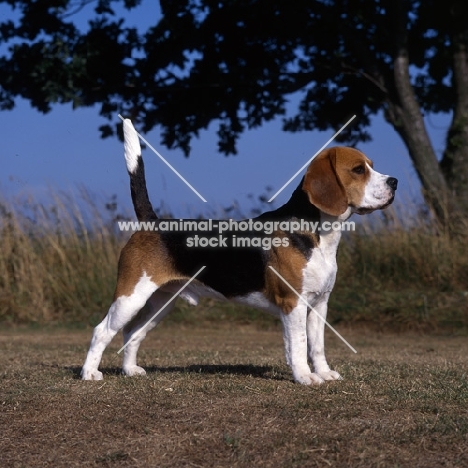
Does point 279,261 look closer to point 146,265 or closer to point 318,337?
point 318,337

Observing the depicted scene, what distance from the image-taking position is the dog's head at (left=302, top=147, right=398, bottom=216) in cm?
578

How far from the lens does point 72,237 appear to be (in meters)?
13.7

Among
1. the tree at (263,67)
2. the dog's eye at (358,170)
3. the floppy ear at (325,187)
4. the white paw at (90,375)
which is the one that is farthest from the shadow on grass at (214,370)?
the tree at (263,67)

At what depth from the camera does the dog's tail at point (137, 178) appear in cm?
647

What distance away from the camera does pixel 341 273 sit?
41.8 feet

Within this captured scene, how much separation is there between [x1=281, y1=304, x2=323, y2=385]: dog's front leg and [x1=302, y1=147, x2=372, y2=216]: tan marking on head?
2.46 ft

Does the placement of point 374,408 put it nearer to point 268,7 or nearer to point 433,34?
point 268,7

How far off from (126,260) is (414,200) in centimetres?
845

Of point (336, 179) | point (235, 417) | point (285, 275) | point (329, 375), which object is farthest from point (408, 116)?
point (235, 417)

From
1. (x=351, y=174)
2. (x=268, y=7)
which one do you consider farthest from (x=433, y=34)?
(x=351, y=174)

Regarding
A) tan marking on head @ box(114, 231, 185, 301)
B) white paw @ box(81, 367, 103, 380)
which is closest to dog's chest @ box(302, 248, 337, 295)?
tan marking on head @ box(114, 231, 185, 301)

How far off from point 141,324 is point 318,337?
4.77 feet

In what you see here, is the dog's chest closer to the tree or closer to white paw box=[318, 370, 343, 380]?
white paw box=[318, 370, 343, 380]

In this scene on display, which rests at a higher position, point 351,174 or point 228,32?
point 228,32
